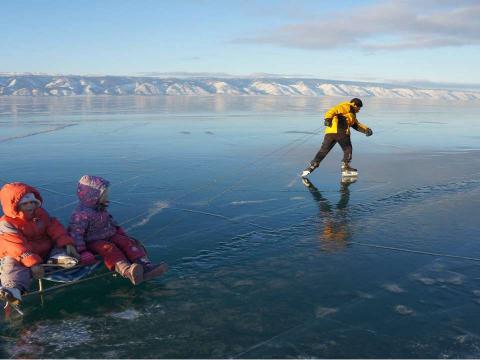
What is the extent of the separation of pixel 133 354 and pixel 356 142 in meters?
13.2

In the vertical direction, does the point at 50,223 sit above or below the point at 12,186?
below

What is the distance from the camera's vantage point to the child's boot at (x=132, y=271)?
3.71 meters

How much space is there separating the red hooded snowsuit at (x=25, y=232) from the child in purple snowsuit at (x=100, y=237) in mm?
180

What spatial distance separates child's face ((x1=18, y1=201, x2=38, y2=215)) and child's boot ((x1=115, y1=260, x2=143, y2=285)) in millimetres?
887

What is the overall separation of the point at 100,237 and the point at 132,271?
0.67m

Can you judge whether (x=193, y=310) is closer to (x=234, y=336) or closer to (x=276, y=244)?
(x=234, y=336)

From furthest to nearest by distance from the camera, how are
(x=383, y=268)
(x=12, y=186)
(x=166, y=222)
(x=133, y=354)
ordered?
1. (x=166, y=222)
2. (x=383, y=268)
3. (x=12, y=186)
4. (x=133, y=354)

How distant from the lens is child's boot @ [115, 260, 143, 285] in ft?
12.2

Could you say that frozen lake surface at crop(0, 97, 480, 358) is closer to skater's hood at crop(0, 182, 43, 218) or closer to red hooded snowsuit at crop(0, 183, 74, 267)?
red hooded snowsuit at crop(0, 183, 74, 267)

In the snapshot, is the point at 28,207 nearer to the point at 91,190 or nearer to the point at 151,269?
the point at 91,190

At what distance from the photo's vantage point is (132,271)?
3.71 metres

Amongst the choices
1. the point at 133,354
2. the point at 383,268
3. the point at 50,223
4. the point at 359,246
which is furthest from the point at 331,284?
the point at 50,223

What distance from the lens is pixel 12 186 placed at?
12.2 feet

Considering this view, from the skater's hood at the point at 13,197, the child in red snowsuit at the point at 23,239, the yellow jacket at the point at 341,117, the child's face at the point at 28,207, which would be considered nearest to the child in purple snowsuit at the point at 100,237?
the child in red snowsuit at the point at 23,239
